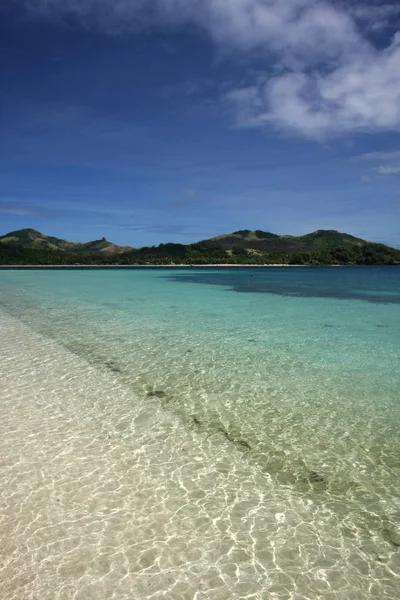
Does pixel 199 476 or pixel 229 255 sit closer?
pixel 199 476

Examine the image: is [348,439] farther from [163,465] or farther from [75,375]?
[75,375]

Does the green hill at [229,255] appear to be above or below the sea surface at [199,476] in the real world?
above

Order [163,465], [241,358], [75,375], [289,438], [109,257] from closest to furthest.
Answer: [163,465] → [289,438] → [75,375] → [241,358] → [109,257]

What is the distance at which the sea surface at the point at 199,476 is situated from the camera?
10.3 feet

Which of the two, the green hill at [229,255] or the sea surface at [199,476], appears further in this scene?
the green hill at [229,255]

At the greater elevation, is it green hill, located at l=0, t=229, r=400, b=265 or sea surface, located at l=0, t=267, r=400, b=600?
green hill, located at l=0, t=229, r=400, b=265

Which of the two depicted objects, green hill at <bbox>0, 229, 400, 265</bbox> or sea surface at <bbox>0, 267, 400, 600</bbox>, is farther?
green hill at <bbox>0, 229, 400, 265</bbox>

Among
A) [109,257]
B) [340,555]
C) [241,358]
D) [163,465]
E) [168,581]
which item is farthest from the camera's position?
[109,257]

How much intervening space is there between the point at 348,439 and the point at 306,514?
200cm

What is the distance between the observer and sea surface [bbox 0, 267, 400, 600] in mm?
3150

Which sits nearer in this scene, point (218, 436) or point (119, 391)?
point (218, 436)

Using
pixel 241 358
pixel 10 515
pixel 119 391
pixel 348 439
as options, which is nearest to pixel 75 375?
pixel 119 391

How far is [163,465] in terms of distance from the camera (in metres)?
4.84

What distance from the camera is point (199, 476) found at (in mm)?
4609
